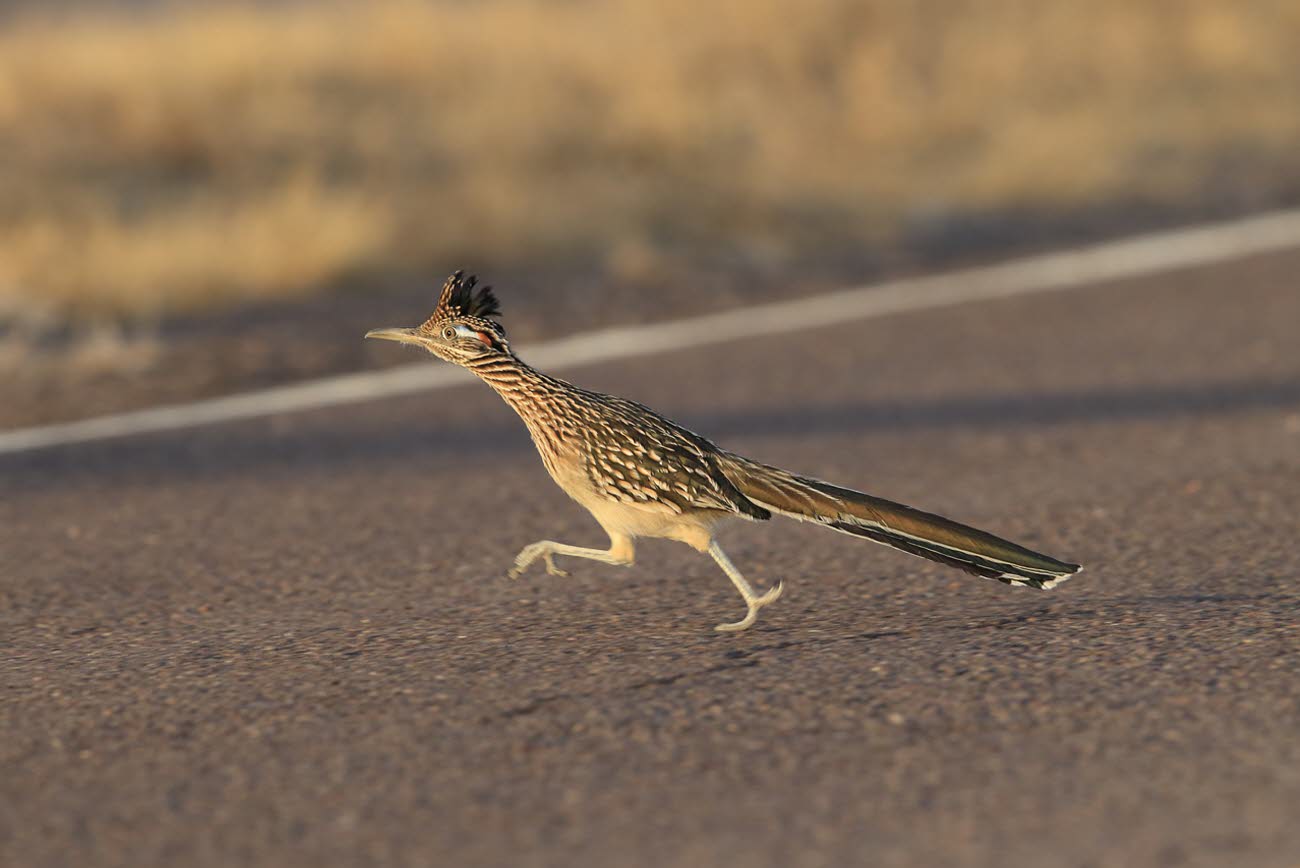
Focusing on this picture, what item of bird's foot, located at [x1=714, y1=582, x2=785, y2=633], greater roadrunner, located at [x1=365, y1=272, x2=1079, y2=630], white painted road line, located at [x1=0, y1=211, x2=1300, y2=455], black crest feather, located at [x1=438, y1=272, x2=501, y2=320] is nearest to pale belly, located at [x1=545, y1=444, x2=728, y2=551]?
greater roadrunner, located at [x1=365, y1=272, x2=1079, y2=630]

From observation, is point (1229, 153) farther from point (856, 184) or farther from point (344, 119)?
point (344, 119)

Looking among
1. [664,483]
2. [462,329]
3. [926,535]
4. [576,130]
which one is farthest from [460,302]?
[576,130]

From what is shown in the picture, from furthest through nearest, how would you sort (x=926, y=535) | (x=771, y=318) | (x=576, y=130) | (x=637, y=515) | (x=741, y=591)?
(x=576, y=130)
(x=771, y=318)
(x=741, y=591)
(x=637, y=515)
(x=926, y=535)

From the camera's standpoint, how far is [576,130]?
583 inches

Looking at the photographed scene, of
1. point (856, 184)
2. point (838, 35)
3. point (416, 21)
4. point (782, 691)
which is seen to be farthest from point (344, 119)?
point (782, 691)


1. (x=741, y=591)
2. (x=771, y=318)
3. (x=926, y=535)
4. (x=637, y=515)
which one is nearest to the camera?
(x=926, y=535)

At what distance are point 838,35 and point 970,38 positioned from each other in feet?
3.89

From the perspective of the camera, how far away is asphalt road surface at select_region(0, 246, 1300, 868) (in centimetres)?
367

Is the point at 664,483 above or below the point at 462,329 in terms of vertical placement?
below

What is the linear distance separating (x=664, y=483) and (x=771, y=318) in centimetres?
526

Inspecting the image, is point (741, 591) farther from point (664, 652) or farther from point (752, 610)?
point (664, 652)

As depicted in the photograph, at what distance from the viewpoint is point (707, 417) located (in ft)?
25.9

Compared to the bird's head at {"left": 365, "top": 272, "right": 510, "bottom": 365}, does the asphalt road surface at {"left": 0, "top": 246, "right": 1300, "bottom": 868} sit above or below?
below

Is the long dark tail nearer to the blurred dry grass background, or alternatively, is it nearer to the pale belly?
the pale belly
